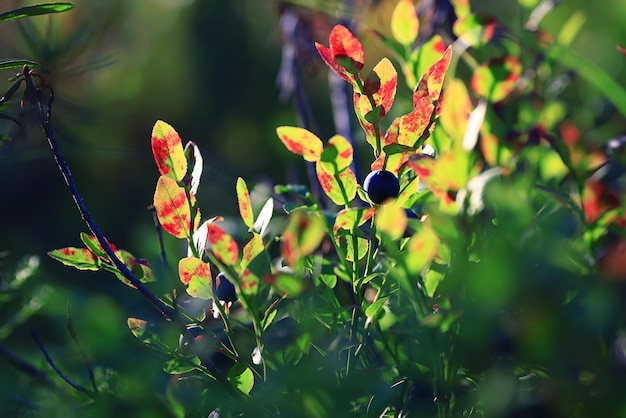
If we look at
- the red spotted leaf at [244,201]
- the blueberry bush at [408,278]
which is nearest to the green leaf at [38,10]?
the blueberry bush at [408,278]

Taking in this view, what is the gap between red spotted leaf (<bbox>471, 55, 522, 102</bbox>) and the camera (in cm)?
36

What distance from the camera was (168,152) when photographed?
0.36m

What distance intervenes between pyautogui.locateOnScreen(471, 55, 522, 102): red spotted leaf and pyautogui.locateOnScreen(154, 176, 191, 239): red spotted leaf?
0.17 metres

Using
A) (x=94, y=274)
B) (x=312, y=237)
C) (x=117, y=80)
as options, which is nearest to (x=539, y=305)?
(x=312, y=237)

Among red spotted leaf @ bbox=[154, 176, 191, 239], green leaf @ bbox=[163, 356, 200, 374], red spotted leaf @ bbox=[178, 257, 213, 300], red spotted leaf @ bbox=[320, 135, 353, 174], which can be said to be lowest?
green leaf @ bbox=[163, 356, 200, 374]

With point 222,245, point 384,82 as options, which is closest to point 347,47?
point 384,82

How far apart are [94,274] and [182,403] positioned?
1.23m

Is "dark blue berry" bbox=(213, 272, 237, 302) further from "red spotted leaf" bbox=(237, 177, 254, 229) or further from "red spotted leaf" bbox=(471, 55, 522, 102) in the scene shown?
"red spotted leaf" bbox=(471, 55, 522, 102)

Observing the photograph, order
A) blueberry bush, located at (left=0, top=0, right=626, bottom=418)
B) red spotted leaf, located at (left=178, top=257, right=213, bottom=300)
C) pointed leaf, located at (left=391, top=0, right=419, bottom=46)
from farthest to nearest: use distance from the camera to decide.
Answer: pointed leaf, located at (left=391, top=0, right=419, bottom=46), red spotted leaf, located at (left=178, top=257, right=213, bottom=300), blueberry bush, located at (left=0, top=0, right=626, bottom=418)

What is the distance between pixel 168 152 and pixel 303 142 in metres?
0.07

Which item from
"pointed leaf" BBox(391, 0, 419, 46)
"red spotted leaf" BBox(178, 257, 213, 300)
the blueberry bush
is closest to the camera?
the blueberry bush

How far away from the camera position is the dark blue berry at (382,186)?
1.10 feet

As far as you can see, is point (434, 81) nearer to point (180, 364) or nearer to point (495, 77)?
point (495, 77)

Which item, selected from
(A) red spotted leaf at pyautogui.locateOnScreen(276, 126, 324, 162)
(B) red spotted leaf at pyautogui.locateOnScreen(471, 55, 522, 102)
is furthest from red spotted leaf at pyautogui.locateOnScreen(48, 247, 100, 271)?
(B) red spotted leaf at pyautogui.locateOnScreen(471, 55, 522, 102)
